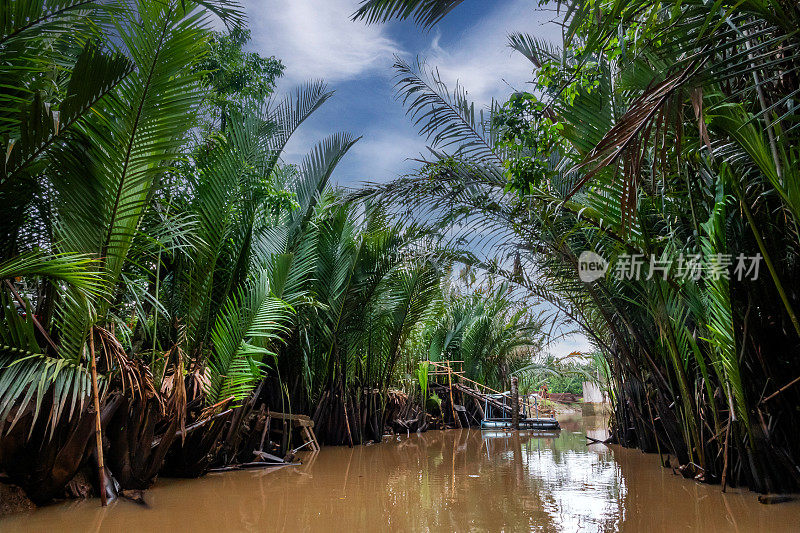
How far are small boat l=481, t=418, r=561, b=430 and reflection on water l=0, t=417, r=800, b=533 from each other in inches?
193

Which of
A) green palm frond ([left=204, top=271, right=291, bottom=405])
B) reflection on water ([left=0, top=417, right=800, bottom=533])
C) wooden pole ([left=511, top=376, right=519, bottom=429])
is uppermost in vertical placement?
green palm frond ([left=204, top=271, right=291, bottom=405])

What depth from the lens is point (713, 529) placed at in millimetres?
2756

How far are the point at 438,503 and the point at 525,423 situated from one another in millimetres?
7717

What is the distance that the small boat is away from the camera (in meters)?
10.4

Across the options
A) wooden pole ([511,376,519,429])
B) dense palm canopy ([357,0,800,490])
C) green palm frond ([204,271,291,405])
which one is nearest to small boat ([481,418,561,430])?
wooden pole ([511,376,519,429])

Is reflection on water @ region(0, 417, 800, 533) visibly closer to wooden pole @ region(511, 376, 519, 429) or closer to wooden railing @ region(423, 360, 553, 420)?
wooden pole @ region(511, 376, 519, 429)

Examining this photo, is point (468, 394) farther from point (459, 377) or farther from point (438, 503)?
point (438, 503)

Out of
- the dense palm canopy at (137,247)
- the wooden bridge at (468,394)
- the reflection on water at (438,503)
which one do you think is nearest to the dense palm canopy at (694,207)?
the reflection on water at (438,503)

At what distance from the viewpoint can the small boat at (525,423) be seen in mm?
10450

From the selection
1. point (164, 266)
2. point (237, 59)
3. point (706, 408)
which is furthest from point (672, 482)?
point (237, 59)

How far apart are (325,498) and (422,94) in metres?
3.83

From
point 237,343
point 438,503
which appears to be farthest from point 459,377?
point 438,503

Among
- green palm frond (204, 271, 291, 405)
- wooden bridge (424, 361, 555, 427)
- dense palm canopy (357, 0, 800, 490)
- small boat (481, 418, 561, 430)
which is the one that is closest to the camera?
dense palm canopy (357, 0, 800, 490)

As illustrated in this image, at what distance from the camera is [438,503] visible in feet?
11.7
